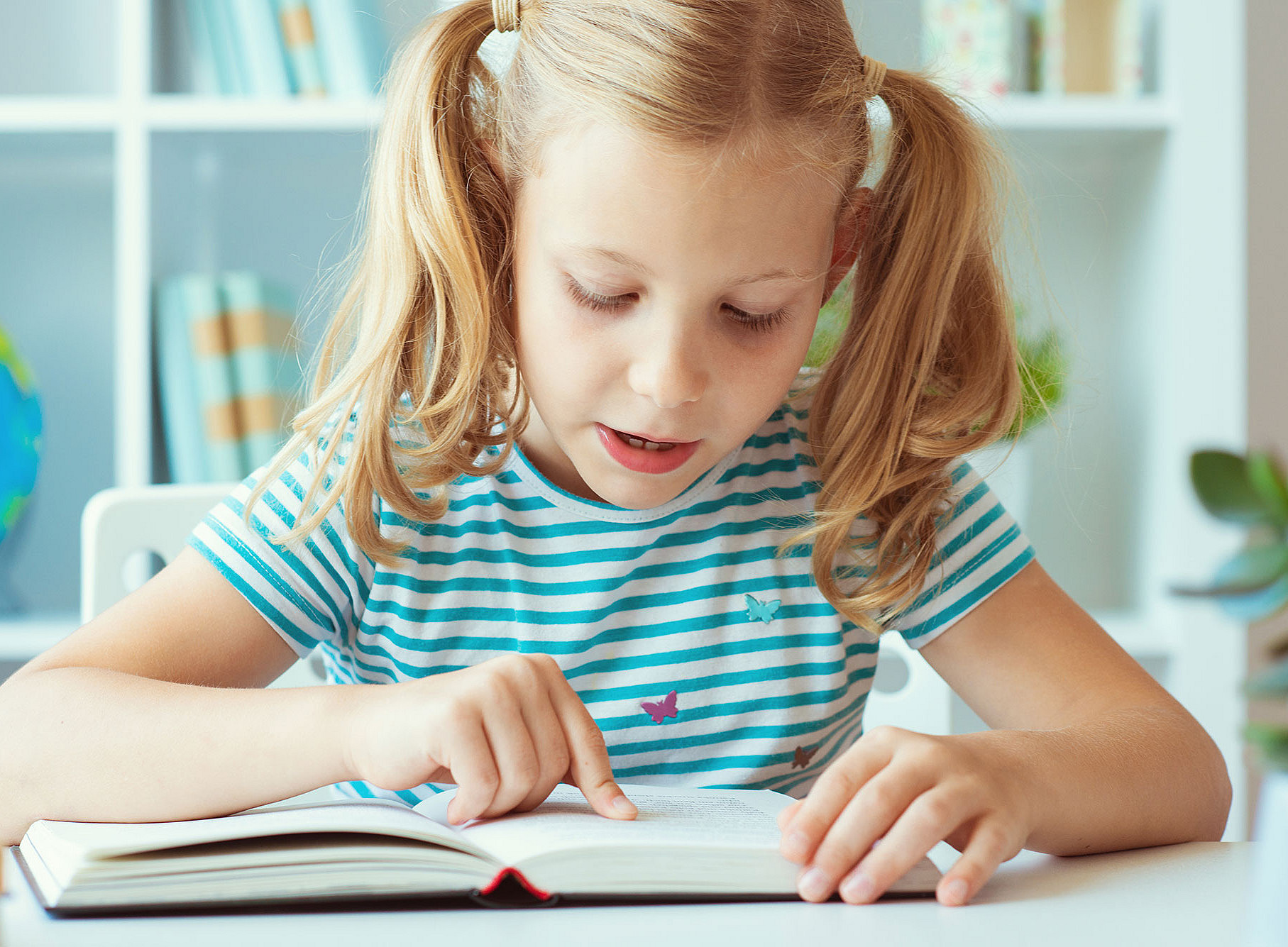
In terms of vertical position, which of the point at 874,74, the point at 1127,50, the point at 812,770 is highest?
the point at 1127,50

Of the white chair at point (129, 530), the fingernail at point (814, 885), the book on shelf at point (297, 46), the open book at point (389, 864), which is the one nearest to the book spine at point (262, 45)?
the book on shelf at point (297, 46)

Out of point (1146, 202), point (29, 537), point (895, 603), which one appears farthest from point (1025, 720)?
point (29, 537)

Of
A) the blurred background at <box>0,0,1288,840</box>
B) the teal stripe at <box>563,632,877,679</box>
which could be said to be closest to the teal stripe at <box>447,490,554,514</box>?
the teal stripe at <box>563,632,877,679</box>

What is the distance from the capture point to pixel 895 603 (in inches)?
31.6

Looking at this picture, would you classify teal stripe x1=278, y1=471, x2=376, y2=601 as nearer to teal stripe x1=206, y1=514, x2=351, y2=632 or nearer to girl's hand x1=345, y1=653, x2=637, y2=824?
teal stripe x1=206, y1=514, x2=351, y2=632

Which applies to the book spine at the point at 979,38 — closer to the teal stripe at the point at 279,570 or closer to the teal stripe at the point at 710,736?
the teal stripe at the point at 710,736

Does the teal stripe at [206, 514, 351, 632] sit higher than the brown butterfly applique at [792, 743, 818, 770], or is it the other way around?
the teal stripe at [206, 514, 351, 632]

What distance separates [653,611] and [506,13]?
1.30ft

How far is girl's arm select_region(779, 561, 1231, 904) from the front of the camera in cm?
48

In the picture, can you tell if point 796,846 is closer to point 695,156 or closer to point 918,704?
point 695,156

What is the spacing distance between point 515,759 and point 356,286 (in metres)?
0.41

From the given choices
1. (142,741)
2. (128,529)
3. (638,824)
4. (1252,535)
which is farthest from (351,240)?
(1252,535)

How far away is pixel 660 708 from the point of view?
2.66 feet

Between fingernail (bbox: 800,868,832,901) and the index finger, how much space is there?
0.28 ft
